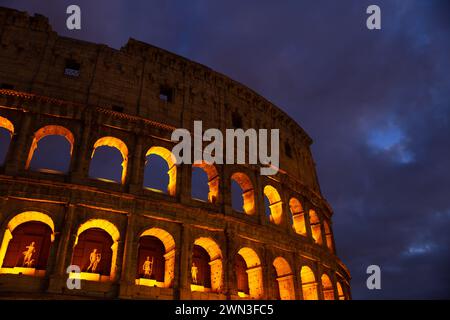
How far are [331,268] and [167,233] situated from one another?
1319 centimetres

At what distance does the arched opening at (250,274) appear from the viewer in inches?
747

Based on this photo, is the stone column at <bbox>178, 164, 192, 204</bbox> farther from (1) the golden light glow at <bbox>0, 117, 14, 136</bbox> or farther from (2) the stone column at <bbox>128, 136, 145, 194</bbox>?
(1) the golden light glow at <bbox>0, 117, 14, 136</bbox>

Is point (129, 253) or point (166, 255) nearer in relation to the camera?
point (129, 253)

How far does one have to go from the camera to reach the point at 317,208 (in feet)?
88.3

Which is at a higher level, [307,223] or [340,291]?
[307,223]

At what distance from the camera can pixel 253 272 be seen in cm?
1947

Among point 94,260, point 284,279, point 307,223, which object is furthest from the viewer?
point 307,223

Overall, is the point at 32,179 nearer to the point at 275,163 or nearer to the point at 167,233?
A: the point at 167,233

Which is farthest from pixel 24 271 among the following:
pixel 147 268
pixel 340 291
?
pixel 340 291

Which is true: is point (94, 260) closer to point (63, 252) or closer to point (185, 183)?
point (63, 252)

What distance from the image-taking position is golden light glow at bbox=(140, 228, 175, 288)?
16188mm

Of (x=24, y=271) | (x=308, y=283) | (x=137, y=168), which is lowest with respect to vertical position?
(x=24, y=271)

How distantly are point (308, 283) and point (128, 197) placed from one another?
12.9 meters

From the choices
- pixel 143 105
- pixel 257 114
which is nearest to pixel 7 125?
pixel 143 105
